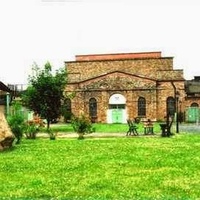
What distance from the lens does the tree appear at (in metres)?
37.1

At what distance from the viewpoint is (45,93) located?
37031 millimetres

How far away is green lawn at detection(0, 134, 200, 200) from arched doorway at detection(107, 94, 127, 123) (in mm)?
38141

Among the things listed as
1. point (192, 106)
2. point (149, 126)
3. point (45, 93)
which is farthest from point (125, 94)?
point (149, 126)

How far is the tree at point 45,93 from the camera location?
37.1 meters

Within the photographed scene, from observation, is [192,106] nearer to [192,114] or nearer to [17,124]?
[192,114]

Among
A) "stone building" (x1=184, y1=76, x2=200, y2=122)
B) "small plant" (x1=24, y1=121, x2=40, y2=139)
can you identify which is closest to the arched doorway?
"stone building" (x1=184, y1=76, x2=200, y2=122)

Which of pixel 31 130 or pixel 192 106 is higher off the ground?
pixel 192 106

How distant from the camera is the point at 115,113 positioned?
57.3 meters

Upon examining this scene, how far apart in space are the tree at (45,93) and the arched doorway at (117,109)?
2006 centimetres

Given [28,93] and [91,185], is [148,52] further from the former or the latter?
[91,185]

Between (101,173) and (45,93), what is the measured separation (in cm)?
2474

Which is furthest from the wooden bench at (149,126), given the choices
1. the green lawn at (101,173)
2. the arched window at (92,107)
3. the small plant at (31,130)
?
the arched window at (92,107)

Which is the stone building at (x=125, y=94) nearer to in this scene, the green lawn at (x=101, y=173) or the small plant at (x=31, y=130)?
the small plant at (x=31, y=130)

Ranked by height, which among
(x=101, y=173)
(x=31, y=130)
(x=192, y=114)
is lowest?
(x=101, y=173)
